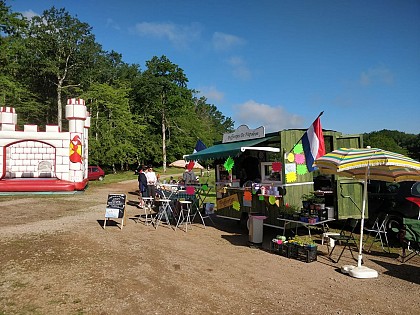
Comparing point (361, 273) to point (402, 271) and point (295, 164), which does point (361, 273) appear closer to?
point (402, 271)

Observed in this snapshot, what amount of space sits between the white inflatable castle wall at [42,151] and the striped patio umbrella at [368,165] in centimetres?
1561

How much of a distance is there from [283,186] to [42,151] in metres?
15.7

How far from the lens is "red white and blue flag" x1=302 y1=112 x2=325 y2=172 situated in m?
7.56

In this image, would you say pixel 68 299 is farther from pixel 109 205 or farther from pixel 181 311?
pixel 109 205

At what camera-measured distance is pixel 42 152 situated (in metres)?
18.9

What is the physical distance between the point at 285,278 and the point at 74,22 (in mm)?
41385

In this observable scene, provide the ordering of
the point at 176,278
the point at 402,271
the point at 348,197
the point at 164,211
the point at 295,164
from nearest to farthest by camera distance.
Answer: the point at 176,278
the point at 402,271
the point at 348,197
the point at 295,164
the point at 164,211

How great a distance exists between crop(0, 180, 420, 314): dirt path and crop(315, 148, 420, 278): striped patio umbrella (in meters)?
0.92

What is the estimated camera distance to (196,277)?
217 inches

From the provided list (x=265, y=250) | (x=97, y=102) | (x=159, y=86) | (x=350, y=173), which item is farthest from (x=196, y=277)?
(x=159, y=86)

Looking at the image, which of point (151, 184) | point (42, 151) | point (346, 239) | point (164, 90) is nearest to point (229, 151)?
point (346, 239)

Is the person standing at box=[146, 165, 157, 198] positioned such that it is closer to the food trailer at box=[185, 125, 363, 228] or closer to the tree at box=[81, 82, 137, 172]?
the food trailer at box=[185, 125, 363, 228]

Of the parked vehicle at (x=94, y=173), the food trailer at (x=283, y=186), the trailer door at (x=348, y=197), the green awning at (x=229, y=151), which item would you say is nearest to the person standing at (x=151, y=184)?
the green awning at (x=229, y=151)

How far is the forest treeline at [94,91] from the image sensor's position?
34281mm
